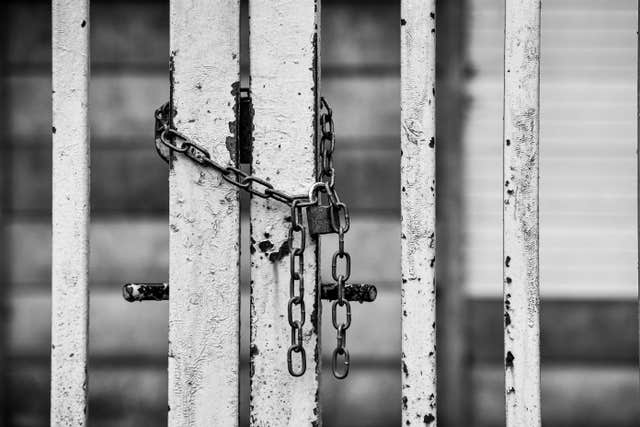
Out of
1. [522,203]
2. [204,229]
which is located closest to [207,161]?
[204,229]

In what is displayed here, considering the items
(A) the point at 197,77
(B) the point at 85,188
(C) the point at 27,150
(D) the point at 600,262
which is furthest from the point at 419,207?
(C) the point at 27,150

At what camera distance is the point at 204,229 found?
3.47 feet

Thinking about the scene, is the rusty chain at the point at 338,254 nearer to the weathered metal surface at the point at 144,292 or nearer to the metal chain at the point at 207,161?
the metal chain at the point at 207,161

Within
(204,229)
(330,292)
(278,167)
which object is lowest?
(330,292)

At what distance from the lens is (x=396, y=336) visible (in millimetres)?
2369

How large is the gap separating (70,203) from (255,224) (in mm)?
300

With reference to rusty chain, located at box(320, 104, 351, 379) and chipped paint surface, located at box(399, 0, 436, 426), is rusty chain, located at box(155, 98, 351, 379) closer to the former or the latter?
rusty chain, located at box(320, 104, 351, 379)

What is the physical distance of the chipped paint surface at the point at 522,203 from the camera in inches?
39.8

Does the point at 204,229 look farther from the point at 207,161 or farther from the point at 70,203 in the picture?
the point at 70,203

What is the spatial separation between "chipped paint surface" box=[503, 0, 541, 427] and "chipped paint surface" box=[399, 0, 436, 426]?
120 mm

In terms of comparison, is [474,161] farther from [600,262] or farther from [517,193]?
[517,193]

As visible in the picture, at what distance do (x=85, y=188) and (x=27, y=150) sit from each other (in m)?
1.54

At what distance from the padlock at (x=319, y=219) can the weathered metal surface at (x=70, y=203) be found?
363 millimetres

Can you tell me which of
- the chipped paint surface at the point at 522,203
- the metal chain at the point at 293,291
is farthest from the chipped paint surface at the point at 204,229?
the chipped paint surface at the point at 522,203
